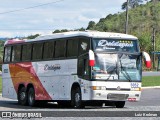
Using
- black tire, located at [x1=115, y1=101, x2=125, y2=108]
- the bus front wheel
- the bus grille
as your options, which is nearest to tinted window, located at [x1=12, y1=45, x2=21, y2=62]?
the bus front wheel

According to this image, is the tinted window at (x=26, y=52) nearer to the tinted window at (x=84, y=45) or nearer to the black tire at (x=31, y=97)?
the black tire at (x=31, y=97)

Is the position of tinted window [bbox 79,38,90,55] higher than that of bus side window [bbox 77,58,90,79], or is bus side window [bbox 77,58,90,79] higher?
tinted window [bbox 79,38,90,55]

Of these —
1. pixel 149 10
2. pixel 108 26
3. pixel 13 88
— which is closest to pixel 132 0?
pixel 149 10

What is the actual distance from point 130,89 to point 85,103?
80.1 inches

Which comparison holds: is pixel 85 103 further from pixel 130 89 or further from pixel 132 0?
pixel 132 0

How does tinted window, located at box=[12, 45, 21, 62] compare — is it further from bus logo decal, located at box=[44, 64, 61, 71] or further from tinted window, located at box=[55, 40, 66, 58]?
tinted window, located at box=[55, 40, 66, 58]

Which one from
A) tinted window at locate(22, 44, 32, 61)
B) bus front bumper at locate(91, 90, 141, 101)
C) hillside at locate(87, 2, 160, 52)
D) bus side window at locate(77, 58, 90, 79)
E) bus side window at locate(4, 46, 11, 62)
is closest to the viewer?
bus front bumper at locate(91, 90, 141, 101)

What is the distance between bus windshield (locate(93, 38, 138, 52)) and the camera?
78.9ft

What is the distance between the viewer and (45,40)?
27.4m

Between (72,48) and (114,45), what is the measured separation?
1967 millimetres

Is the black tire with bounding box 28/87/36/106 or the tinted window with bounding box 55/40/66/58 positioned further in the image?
the black tire with bounding box 28/87/36/106

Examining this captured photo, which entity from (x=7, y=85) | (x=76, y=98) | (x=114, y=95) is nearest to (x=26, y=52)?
(x=7, y=85)

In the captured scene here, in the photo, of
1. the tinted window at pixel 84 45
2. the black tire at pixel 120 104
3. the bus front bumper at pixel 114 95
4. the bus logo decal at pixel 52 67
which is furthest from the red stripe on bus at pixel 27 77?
the bus front bumper at pixel 114 95

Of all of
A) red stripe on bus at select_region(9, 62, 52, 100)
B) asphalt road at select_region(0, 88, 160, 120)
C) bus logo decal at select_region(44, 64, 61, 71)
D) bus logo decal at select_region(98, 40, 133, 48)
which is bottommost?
asphalt road at select_region(0, 88, 160, 120)
